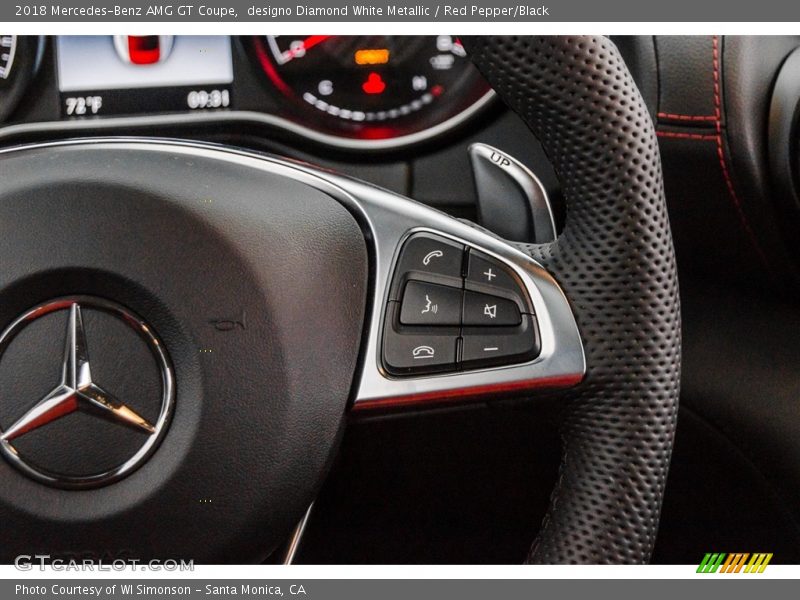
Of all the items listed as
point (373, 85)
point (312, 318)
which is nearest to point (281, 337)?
point (312, 318)

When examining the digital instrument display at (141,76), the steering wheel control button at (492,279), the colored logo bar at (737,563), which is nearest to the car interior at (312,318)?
the steering wheel control button at (492,279)

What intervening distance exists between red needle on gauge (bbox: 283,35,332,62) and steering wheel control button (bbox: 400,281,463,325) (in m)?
0.40

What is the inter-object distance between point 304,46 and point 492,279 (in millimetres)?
431

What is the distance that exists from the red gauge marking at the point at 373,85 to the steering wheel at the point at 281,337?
1.10 feet

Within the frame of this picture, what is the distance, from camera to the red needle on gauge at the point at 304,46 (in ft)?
2.97

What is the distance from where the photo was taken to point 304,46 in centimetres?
91

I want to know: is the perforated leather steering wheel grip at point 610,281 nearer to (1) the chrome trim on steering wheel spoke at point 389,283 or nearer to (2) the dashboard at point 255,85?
(1) the chrome trim on steering wheel spoke at point 389,283

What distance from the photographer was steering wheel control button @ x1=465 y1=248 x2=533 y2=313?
597 millimetres

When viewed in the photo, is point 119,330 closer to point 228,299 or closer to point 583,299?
point 228,299

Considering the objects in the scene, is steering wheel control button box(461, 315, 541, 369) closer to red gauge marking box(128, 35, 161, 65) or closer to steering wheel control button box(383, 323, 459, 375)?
steering wheel control button box(383, 323, 459, 375)

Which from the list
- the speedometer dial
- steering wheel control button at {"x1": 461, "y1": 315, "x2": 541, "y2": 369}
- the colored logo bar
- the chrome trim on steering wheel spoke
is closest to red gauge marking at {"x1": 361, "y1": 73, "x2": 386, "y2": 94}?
the speedometer dial

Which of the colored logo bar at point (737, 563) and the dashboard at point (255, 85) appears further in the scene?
the dashboard at point (255, 85)

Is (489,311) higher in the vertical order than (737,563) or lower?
higher

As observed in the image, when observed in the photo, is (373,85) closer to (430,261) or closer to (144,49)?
(144,49)
